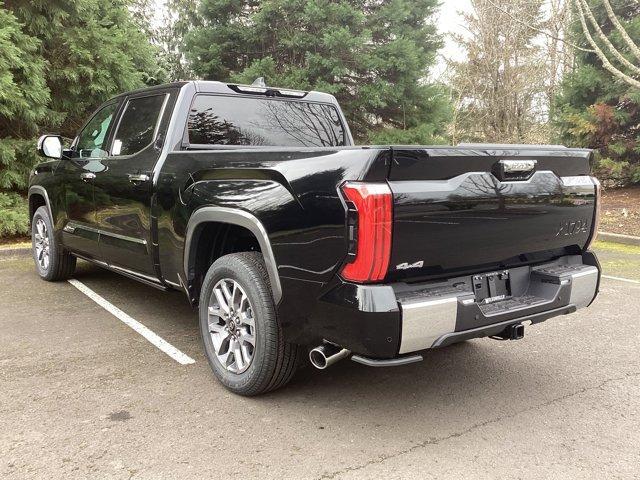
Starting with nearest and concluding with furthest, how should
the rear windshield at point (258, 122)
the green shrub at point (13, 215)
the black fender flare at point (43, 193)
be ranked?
the rear windshield at point (258, 122)
the black fender flare at point (43, 193)
the green shrub at point (13, 215)

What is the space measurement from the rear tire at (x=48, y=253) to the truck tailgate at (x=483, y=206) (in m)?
4.38

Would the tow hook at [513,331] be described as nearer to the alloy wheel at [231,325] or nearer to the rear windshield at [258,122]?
the alloy wheel at [231,325]

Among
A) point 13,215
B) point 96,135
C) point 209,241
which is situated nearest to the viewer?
point 209,241

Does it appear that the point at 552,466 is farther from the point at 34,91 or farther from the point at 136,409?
the point at 34,91

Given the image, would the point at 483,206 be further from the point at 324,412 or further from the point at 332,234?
the point at 324,412

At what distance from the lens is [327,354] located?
9.25 ft

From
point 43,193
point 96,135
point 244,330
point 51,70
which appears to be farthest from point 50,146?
point 51,70

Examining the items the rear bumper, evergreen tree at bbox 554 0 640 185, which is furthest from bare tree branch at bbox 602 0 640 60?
the rear bumper

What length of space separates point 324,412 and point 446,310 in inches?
39.2

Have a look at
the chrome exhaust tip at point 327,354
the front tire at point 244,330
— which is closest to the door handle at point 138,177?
the front tire at point 244,330

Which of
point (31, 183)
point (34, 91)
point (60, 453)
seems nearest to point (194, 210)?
point (60, 453)

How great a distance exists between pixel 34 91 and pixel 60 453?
7.22 metres

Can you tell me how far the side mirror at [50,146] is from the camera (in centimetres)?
514

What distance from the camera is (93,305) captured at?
520 centimetres
